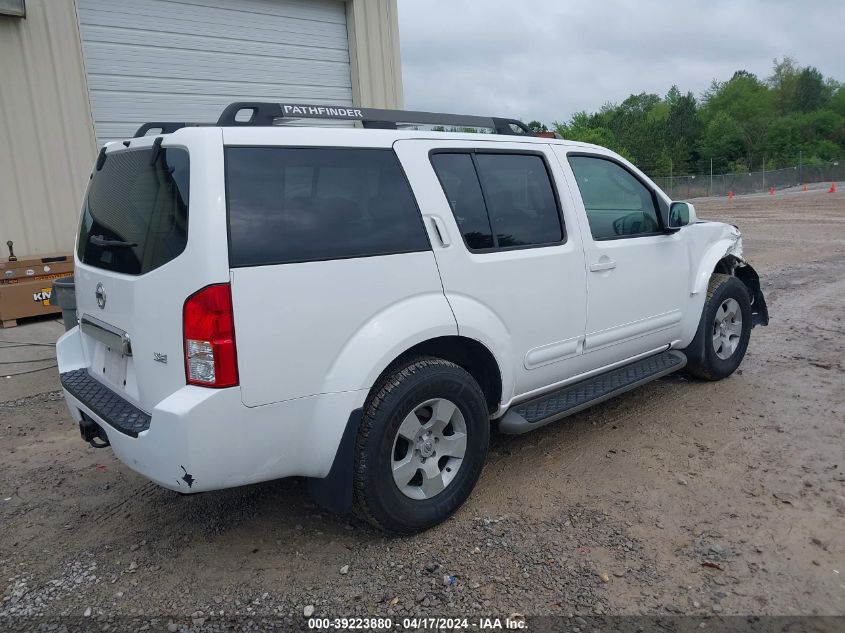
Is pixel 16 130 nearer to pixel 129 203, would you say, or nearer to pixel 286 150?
pixel 129 203

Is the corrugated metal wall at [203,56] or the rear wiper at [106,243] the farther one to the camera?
the corrugated metal wall at [203,56]

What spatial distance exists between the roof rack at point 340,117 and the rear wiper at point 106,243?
1.84 feet

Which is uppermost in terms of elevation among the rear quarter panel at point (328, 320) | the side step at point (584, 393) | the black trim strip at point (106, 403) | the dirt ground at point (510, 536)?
the rear quarter panel at point (328, 320)

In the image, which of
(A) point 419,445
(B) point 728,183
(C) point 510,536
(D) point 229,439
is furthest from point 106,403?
(B) point 728,183

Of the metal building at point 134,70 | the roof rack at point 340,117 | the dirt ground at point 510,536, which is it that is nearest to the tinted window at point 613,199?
the roof rack at point 340,117

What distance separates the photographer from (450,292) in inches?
125

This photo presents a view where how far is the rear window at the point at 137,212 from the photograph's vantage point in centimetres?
264

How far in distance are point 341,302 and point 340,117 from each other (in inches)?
44.7

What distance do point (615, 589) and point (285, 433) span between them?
5.04 ft

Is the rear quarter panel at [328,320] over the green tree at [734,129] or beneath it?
beneath

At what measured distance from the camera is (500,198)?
11.7ft

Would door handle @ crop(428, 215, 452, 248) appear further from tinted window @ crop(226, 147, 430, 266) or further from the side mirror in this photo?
the side mirror

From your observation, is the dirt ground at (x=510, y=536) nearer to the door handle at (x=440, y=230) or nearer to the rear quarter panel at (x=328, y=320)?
the rear quarter panel at (x=328, y=320)

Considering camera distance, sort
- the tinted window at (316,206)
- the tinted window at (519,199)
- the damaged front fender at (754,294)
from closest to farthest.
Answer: the tinted window at (316,206) < the tinted window at (519,199) < the damaged front fender at (754,294)
